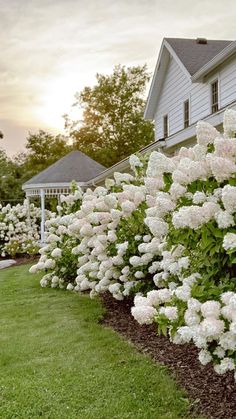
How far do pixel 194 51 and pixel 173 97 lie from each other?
145 centimetres

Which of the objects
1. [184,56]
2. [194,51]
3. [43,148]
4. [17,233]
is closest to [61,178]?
[17,233]

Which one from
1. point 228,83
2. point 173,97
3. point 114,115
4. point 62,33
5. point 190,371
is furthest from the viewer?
point 114,115

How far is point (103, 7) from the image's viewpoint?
1073 cm

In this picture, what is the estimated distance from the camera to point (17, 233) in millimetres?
16516

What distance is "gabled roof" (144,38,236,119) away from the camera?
44.0 ft

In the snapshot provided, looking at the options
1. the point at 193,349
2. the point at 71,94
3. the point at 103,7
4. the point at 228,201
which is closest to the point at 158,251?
the point at 193,349

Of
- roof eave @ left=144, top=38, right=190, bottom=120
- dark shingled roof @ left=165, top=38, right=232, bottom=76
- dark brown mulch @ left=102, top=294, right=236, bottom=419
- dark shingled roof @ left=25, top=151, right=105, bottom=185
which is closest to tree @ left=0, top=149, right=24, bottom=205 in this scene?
dark shingled roof @ left=25, top=151, right=105, bottom=185

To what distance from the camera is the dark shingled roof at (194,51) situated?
1347 centimetres

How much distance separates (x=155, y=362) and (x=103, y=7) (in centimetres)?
861

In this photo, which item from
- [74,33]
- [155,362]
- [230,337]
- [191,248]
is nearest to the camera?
[230,337]

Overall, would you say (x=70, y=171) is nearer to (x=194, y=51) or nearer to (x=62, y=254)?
(x=194, y=51)

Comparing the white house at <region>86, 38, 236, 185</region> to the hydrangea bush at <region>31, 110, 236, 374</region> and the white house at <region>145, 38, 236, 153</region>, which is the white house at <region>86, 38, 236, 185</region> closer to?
the white house at <region>145, 38, 236, 153</region>

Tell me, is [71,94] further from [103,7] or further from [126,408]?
[126,408]

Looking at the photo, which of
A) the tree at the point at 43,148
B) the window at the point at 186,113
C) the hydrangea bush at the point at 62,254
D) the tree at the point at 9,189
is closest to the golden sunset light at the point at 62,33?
the window at the point at 186,113
